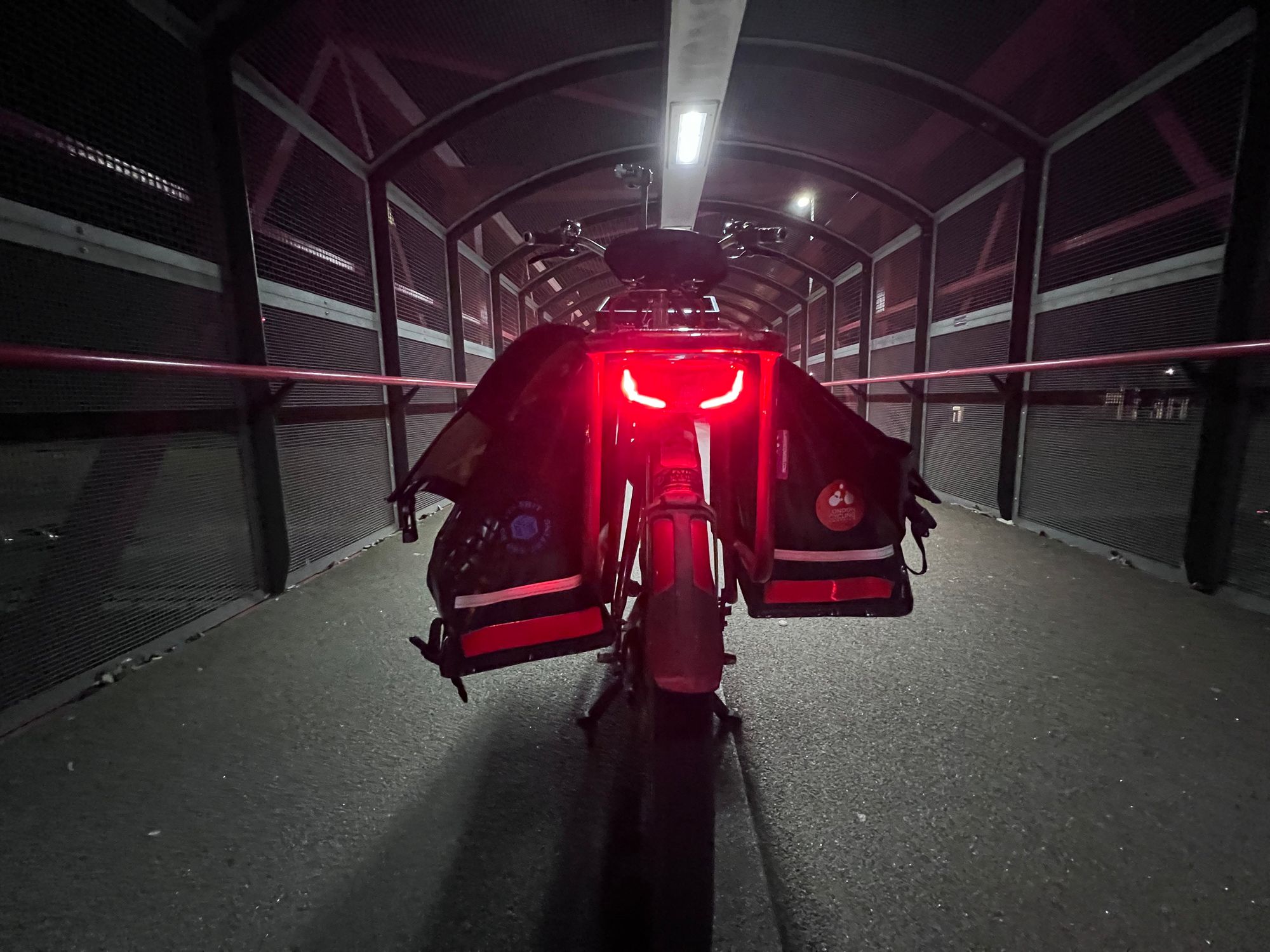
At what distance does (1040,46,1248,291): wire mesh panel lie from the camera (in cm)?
246

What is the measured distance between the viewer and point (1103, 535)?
308cm

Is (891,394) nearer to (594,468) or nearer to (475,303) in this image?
(475,303)

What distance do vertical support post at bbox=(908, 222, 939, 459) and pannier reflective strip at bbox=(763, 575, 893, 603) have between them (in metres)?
4.00

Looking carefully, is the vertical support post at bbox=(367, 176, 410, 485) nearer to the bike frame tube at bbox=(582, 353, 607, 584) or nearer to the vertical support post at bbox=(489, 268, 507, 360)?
the vertical support post at bbox=(489, 268, 507, 360)

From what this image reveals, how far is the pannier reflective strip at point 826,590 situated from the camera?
153 centimetres

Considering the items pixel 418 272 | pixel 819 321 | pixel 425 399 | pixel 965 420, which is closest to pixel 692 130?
pixel 418 272

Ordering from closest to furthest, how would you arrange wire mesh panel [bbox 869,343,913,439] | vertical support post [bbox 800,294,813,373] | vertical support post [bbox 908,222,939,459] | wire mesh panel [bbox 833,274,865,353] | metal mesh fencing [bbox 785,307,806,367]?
vertical support post [bbox 908,222,939,459]
wire mesh panel [bbox 869,343,913,439]
wire mesh panel [bbox 833,274,865,353]
vertical support post [bbox 800,294,813,373]
metal mesh fencing [bbox 785,307,806,367]

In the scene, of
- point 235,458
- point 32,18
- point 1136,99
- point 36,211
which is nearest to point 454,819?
point 235,458

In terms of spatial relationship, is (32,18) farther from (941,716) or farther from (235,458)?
(941,716)

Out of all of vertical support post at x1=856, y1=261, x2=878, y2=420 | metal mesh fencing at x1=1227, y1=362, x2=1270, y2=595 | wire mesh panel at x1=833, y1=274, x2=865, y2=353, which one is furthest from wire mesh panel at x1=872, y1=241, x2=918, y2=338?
metal mesh fencing at x1=1227, y1=362, x2=1270, y2=595

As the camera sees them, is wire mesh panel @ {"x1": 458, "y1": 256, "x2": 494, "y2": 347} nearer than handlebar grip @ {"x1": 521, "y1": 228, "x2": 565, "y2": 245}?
No

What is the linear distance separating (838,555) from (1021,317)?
3.50 meters

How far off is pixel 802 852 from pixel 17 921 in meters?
1.66

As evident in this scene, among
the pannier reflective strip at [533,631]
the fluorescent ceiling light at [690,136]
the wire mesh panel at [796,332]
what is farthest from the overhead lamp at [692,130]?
the wire mesh panel at [796,332]
